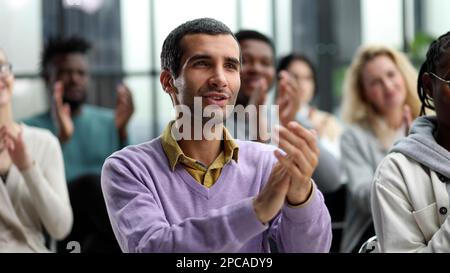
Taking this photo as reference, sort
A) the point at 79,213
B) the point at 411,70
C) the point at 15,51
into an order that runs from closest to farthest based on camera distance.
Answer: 1. the point at 79,213
2. the point at 411,70
3. the point at 15,51

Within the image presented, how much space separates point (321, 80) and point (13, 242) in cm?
304

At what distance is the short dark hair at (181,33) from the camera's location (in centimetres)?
101

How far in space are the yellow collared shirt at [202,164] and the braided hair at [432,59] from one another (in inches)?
Result: 13.1

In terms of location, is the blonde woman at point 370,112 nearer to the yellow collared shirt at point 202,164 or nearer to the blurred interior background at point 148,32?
the blurred interior background at point 148,32

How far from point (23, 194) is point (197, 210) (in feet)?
1.89

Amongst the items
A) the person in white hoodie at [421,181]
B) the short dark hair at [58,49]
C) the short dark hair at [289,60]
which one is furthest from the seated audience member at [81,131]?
the short dark hair at [289,60]

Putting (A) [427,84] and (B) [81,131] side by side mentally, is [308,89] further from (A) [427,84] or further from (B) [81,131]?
(A) [427,84]

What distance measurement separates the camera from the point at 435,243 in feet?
3.52

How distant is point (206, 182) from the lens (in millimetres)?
1048

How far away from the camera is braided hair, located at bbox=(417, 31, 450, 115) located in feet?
3.78

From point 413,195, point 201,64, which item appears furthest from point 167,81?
point 413,195

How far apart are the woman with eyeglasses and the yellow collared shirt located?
19.1 inches
